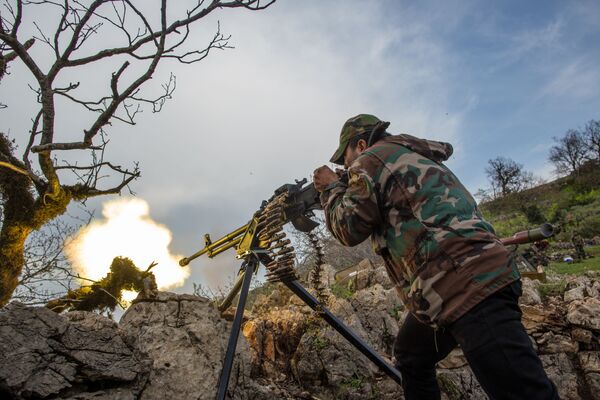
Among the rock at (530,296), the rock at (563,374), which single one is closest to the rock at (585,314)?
the rock at (563,374)

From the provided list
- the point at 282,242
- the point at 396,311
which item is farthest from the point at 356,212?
the point at 396,311

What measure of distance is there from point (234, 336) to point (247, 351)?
122 cm

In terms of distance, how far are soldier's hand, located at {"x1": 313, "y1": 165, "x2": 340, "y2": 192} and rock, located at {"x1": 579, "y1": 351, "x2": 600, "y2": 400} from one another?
513cm

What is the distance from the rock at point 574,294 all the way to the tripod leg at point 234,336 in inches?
253

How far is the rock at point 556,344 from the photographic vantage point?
5.13 metres

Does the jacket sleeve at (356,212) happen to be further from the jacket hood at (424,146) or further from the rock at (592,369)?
the rock at (592,369)

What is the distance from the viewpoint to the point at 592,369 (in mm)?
4922

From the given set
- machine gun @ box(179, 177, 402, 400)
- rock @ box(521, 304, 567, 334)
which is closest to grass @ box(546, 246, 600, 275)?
rock @ box(521, 304, 567, 334)

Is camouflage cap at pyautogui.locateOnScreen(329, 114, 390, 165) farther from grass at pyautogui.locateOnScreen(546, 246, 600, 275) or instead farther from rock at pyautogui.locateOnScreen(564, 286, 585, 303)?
grass at pyautogui.locateOnScreen(546, 246, 600, 275)

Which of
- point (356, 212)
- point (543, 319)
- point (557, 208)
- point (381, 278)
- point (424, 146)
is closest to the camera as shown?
point (356, 212)

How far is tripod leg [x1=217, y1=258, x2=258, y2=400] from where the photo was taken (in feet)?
8.52

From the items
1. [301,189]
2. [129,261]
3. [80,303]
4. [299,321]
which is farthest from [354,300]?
[80,303]

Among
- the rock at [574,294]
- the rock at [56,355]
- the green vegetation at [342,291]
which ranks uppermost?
the green vegetation at [342,291]

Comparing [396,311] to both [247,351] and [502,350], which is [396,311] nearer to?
[247,351]
